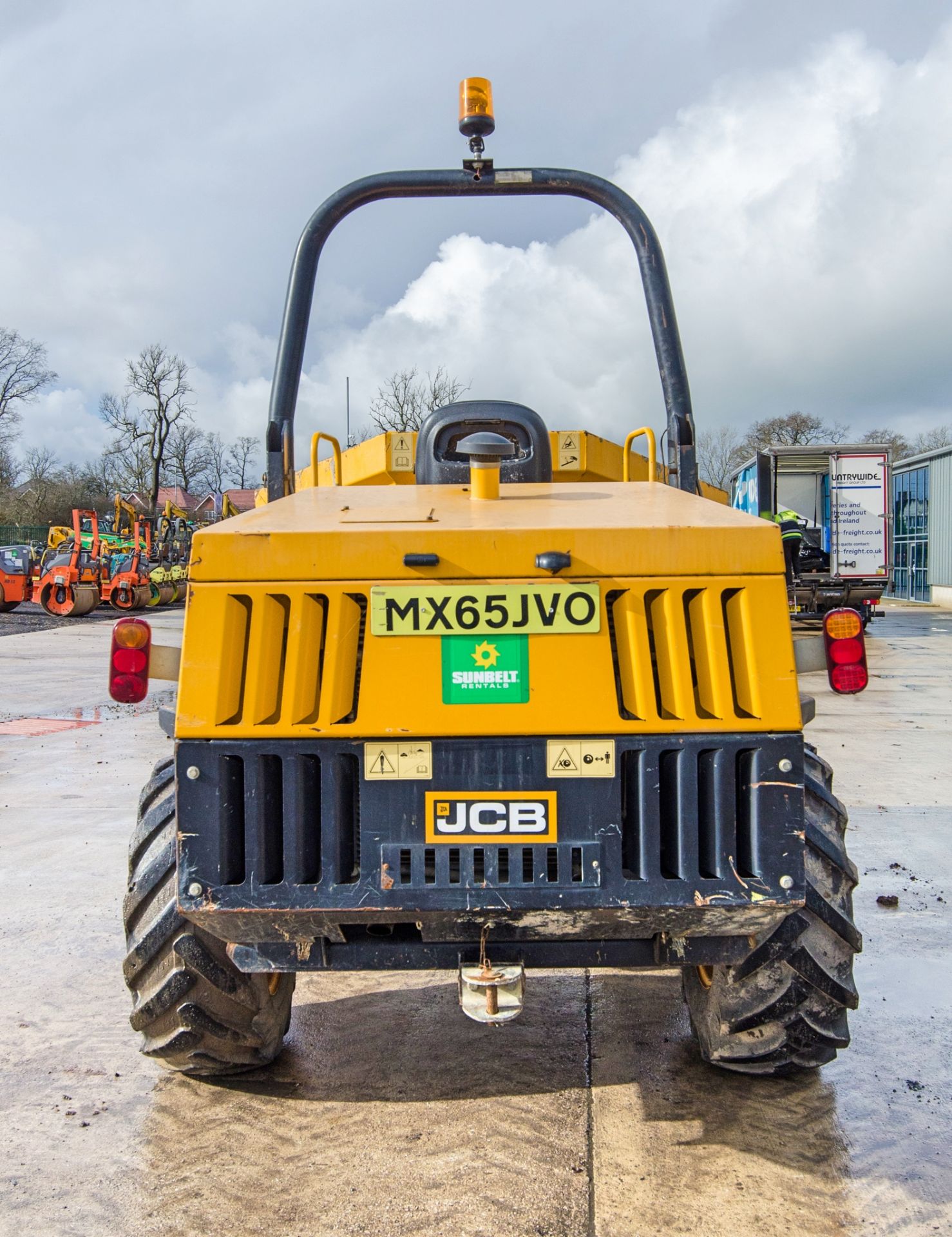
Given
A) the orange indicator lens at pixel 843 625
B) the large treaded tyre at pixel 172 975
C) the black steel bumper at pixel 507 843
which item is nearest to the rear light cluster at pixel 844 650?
the orange indicator lens at pixel 843 625

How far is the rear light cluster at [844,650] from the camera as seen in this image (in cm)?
283

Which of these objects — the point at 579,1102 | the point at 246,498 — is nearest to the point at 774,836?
the point at 579,1102

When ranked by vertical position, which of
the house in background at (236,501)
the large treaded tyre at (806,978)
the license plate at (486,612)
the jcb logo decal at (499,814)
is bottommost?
the large treaded tyre at (806,978)

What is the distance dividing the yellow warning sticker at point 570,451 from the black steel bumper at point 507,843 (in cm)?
241

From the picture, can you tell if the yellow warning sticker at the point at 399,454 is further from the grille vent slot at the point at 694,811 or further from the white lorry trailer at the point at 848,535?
the white lorry trailer at the point at 848,535

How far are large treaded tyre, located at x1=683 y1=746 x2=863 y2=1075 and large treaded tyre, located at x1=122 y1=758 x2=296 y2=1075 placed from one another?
1.31 metres

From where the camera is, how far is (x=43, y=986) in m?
3.91

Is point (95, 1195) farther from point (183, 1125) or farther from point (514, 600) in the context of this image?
point (514, 600)

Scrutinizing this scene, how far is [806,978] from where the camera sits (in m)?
2.88

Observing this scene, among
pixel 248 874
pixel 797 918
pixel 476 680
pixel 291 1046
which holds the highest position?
pixel 476 680

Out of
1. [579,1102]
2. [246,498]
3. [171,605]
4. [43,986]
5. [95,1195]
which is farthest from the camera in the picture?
[246,498]

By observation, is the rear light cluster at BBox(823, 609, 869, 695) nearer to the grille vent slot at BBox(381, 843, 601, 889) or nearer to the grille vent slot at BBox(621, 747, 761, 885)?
the grille vent slot at BBox(621, 747, 761, 885)

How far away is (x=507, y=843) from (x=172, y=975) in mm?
1045

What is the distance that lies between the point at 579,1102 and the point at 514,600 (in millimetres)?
1559
